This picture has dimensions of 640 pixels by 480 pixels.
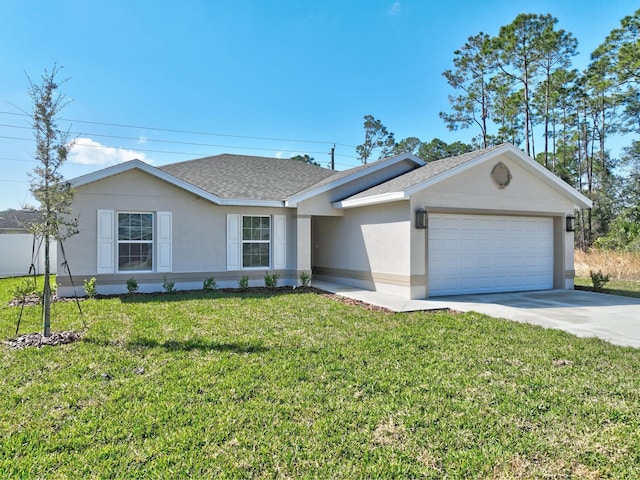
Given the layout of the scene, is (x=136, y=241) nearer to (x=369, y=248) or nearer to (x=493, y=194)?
(x=369, y=248)

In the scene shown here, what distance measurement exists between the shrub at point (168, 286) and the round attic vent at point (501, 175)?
10.3 metres

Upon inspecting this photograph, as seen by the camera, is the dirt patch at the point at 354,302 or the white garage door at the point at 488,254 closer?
the dirt patch at the point at 354,302

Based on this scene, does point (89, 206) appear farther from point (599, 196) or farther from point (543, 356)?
point (599, 196)

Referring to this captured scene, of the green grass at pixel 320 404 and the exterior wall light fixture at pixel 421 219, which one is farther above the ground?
the exterior wall light fixture at pixel 421 219

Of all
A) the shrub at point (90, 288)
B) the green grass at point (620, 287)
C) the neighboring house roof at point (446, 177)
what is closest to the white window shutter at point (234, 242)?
the neighboring house roof at point (446, 177)

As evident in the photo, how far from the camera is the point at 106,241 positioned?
448 inches

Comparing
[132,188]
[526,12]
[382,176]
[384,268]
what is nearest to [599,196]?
[526,12]

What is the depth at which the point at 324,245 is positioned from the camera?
1574 centimetres

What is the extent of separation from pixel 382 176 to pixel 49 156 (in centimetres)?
1078

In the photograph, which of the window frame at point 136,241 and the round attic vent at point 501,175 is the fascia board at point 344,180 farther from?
the window frame at point 136,241

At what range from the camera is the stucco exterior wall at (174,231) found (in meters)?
11.2

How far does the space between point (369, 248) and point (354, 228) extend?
1143 millimetres

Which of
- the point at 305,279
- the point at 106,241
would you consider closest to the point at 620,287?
the point at 305,279

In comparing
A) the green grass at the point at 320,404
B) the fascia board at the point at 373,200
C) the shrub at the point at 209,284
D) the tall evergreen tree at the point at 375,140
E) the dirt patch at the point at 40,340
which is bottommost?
the green grass at the point at 320,404
